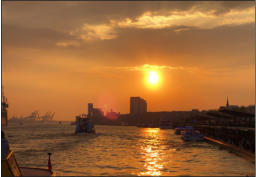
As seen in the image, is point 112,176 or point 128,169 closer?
point 112,176

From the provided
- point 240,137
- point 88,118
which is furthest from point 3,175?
point 88,118

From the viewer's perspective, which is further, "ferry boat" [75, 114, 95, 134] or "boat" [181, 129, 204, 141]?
"ferry boat" [75, 114, 95, 134]

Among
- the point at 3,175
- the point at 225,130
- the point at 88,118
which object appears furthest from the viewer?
the point at 88,118

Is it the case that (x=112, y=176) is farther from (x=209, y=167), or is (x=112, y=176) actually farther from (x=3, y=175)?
(x=3, y=175)

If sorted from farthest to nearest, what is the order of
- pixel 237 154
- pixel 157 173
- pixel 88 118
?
pixel 88 118
pixel 237 154
pixel 157 173

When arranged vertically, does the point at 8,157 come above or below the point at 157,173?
above

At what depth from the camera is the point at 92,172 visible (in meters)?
32.6

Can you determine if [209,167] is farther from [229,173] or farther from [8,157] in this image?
[8,157]

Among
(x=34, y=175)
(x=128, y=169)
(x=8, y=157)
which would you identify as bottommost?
(x=128, y=169)

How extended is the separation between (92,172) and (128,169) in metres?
4.36

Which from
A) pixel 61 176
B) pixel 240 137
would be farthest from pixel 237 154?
pixel 61 176

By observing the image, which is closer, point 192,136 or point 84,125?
point 192,136

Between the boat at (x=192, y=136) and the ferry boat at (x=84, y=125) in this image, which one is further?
the ferry boat at (x=84, y=125)

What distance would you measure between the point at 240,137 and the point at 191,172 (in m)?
28.1
